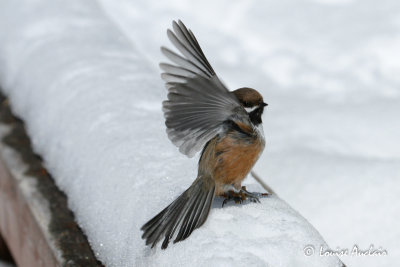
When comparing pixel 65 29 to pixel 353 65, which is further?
pixel 353 65

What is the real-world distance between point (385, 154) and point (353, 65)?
1.54 m

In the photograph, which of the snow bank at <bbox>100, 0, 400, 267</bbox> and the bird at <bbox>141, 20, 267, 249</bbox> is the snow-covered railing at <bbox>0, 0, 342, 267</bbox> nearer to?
the bird at <bbox>141, 20, 267, 249</bbox>

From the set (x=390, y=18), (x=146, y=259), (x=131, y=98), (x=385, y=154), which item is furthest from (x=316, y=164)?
(x=390, y=18)

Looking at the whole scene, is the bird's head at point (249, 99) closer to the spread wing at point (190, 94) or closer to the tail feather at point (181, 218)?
the spread wing at point (190, 94)

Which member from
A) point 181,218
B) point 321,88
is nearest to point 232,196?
point 181,218

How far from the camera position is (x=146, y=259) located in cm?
179

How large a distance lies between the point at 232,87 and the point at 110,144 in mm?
2509

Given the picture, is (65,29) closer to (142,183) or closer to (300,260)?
(142,183)

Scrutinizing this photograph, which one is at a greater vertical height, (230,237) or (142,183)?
(142,183)

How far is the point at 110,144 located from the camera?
95.0 inches

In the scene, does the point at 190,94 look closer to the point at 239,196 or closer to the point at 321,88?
the point at 239,196

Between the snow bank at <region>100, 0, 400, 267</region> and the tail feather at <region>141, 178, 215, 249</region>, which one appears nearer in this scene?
the tail feather at <region>141, 178, 215, 249</region>

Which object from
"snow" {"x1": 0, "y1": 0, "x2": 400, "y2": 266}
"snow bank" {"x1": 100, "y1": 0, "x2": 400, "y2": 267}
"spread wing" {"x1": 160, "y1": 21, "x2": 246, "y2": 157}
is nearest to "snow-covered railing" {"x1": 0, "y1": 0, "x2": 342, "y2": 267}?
"snow" {"x1": 0, "y1": 0, "x2": 400, "y2": 266}

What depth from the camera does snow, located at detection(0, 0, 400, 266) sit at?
1926 mm
